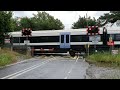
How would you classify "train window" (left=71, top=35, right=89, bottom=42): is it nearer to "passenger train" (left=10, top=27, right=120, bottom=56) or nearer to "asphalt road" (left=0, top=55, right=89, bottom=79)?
"passenger train" (left=10, top=27, right=120, bottom=56)

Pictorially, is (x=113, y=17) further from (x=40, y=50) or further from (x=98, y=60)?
(x=98, y=60)

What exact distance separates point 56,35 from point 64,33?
52.1 inches

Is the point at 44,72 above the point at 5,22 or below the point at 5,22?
below

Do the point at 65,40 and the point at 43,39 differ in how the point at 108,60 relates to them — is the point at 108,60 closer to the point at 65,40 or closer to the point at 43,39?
the point at 65,40

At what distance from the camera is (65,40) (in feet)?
164

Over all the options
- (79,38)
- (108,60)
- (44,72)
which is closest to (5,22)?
(79,38)

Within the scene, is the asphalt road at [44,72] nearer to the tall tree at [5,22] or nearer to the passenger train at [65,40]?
the tall tree at [5,22]

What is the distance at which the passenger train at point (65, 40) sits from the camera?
158ft

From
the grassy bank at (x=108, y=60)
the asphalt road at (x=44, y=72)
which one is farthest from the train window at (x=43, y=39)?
the asphalt road at (x=44, y=72)

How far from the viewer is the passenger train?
48062 millimetres

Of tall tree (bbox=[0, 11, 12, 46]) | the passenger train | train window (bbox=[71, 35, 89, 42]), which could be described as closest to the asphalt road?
tall tree (bbox=[0, 11, 12, 46])
